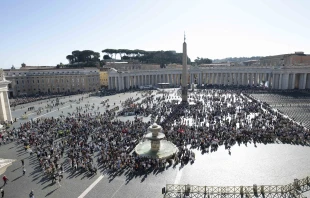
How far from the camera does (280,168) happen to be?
49.4ft

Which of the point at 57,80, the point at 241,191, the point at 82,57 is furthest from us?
the point at 82,57

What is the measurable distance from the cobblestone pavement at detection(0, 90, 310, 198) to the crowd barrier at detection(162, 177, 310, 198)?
81 cm

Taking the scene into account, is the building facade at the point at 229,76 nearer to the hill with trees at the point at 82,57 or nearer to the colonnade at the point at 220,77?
the colonnade at the point at 220,77

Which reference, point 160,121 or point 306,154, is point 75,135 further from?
point 306,154

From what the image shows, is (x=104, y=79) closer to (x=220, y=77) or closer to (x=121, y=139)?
(x=220, y=77)

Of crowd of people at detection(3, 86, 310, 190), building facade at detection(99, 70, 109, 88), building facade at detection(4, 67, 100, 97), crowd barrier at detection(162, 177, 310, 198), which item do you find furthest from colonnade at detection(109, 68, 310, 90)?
crowd barrier at detection(162, 177, 310, 198)

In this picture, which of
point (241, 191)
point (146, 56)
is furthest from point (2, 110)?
point (146, 56)

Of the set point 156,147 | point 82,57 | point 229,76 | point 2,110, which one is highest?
point 82,57

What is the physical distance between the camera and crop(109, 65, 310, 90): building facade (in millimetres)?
56406

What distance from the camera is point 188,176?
14.5 metres

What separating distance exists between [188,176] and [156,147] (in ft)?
13.1

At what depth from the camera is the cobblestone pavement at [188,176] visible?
43.0 ft

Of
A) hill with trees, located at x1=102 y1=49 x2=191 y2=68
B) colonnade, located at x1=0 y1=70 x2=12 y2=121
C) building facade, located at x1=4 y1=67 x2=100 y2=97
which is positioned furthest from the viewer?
hill with trees, located at x1=102 y1=49 x2=191 y2=68

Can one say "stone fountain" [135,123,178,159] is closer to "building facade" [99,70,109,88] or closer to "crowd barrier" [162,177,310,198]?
"crowd barrier" [162,177,310,198]
